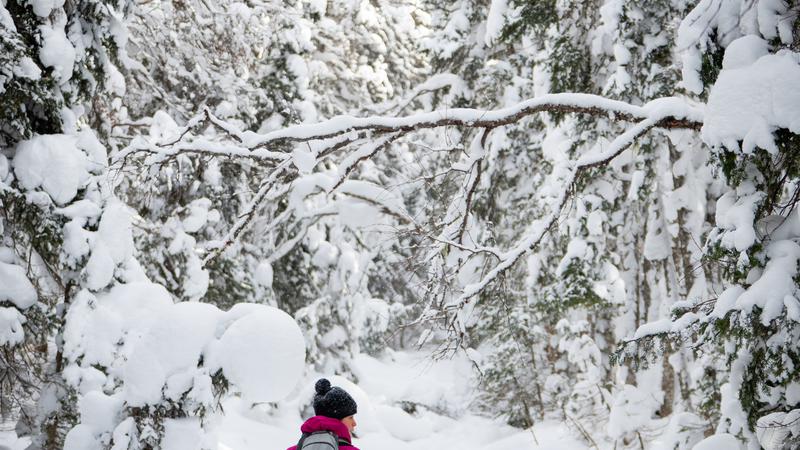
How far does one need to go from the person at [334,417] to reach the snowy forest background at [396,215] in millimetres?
576

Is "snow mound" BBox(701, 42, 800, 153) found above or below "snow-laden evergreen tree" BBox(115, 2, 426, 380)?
below

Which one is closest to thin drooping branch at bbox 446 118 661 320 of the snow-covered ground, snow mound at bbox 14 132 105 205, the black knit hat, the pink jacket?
the black knit hat

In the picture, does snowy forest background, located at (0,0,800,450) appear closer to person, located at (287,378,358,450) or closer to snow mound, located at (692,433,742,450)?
snow mound, located at (692,433,742,450)

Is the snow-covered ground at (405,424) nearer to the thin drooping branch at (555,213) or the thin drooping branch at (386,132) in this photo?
the thin drooping branch at (555,213)

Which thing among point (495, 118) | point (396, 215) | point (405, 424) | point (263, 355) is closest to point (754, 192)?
point (495, 118)

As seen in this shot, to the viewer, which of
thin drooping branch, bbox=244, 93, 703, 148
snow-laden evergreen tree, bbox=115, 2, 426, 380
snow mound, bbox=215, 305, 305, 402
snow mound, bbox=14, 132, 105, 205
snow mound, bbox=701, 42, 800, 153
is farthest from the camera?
snow-laden evergreen tree, bbox=115, 2, 426, 380

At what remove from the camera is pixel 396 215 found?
4762mm

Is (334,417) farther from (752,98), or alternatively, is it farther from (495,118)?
(752,98)

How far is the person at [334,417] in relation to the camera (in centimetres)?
352

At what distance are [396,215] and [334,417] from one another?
5.38 feet

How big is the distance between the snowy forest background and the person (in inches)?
22.7

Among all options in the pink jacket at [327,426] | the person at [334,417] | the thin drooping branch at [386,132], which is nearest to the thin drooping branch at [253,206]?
the thin drooping branch at [386,132]

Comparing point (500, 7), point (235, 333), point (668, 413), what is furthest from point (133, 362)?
point (668, 413)

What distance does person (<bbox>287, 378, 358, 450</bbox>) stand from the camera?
3.52 m
